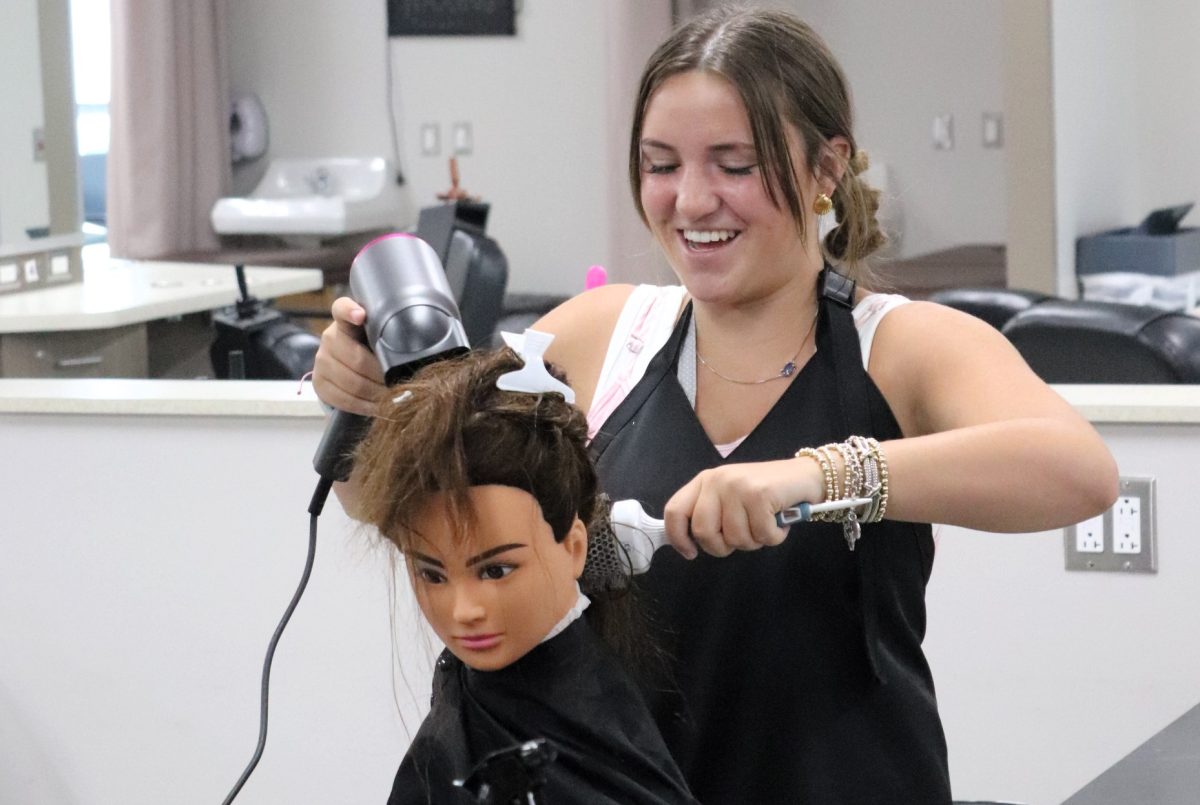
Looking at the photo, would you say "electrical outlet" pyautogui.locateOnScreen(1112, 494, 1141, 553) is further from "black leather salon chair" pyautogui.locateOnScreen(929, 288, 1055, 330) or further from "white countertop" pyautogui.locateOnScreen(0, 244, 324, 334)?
"white countertop" pyautogui.locateOnScreen(0, 244, 324, 334)

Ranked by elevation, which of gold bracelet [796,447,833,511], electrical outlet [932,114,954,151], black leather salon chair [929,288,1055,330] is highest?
electrical outlet [932,114,954,151]

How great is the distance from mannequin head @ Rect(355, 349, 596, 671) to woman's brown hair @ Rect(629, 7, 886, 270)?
26 cm

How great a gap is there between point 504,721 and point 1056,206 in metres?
3.87

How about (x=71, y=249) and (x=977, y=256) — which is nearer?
(x=71, y=249)

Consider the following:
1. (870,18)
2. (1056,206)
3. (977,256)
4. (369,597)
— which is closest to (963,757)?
(369,597)

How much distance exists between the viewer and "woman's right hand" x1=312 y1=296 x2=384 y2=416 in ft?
3.85

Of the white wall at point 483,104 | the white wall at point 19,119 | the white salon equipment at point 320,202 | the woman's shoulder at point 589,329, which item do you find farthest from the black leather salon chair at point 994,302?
the white salon equipment at point 320,202

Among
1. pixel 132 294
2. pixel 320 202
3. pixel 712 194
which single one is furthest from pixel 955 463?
pixel 320 202

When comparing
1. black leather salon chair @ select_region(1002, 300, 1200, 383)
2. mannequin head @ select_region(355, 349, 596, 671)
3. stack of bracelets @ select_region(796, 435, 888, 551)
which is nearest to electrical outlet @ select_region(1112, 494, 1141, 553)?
black leather salon chair @ select_region(1002, 300, 1200, 383)

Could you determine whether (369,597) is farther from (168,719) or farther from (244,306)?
(244,306)

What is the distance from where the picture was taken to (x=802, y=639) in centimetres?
123

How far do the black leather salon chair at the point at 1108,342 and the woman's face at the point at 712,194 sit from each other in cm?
123

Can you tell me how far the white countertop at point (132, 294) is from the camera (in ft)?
12.6

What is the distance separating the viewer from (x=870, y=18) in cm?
661
